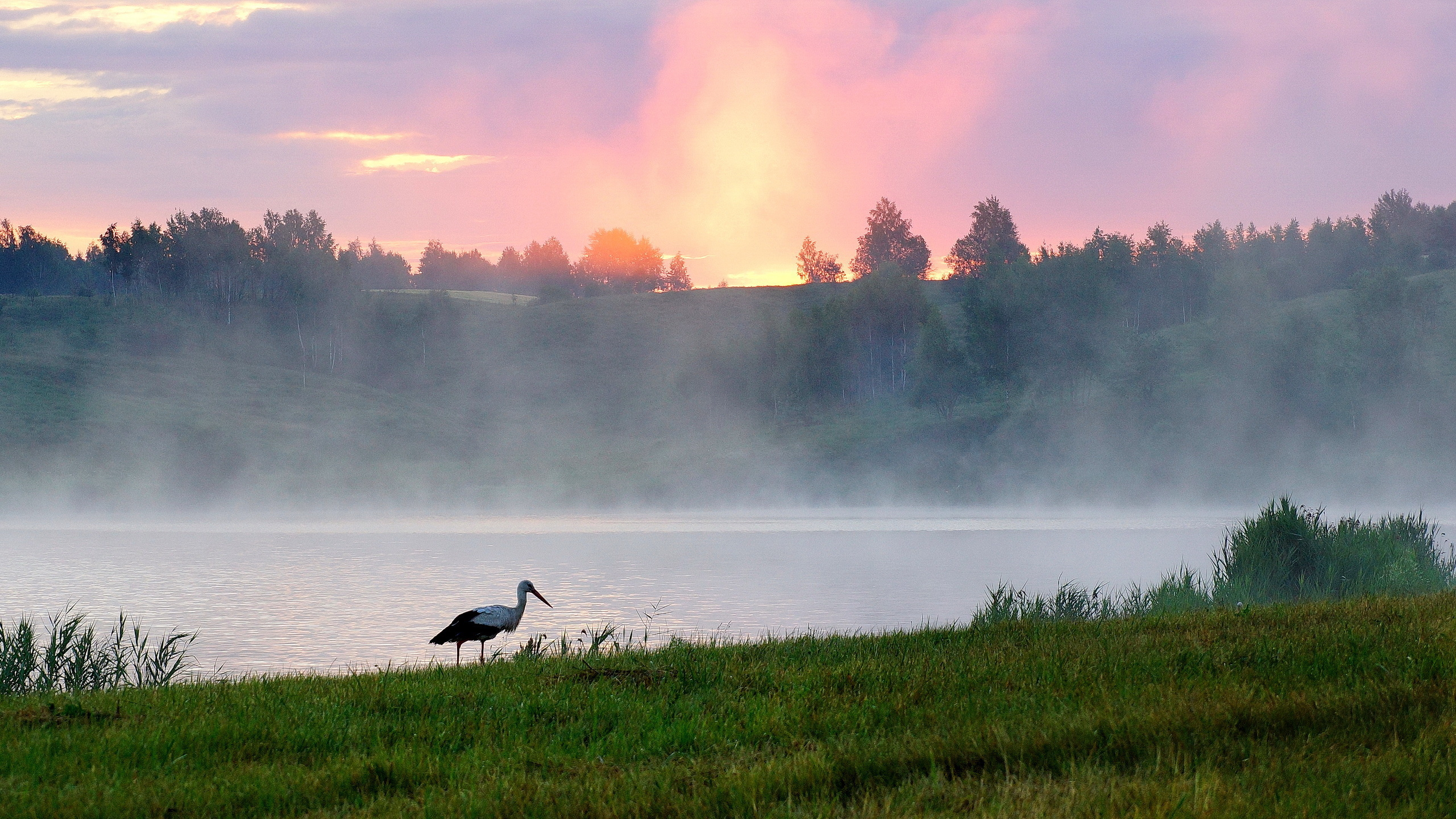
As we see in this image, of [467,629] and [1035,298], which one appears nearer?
[467,629]

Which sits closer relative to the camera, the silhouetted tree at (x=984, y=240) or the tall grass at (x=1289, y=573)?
the tall grass at (x=1289, y=573)

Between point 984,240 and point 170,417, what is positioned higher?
point 984,240

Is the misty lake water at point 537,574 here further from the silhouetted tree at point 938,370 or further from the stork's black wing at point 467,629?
the silhouetted tree at point 938,370

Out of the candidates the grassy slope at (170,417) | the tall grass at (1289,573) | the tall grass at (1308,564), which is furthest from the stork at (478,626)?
the grassy slope at (170,417)

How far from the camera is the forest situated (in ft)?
317

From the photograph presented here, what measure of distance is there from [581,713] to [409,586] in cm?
2581

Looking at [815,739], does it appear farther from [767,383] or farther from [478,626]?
[767,383]

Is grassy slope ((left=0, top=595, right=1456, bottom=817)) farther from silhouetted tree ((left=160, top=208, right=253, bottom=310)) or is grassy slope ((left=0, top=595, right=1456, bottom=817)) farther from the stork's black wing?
silhouetted tree ((left=160, top=208, right=253, bottom=310))

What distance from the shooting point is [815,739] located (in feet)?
27.1

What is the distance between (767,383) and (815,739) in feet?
384

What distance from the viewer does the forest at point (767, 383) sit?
96.7m

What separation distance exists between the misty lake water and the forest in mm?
31165

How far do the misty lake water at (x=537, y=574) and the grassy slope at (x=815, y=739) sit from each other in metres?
6.73

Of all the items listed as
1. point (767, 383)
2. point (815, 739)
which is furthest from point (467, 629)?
point (767, 383)
